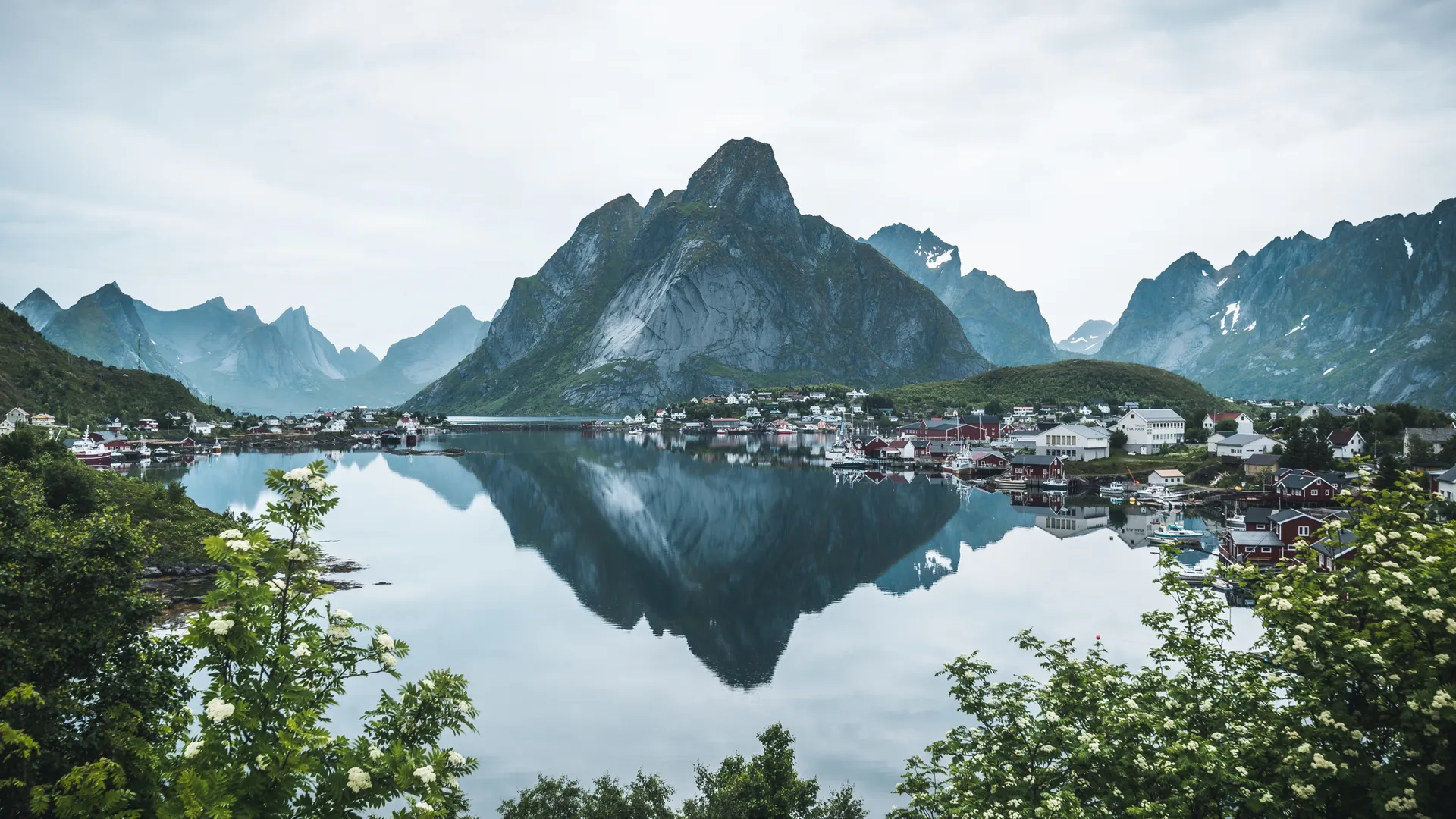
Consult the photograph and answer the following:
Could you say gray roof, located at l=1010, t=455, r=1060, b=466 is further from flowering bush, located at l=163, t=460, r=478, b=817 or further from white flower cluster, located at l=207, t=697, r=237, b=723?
white flower cluster, located at l=207, t=697, r=237, b=723

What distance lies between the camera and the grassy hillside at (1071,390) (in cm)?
15750

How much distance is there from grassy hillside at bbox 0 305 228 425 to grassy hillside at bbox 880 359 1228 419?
143m

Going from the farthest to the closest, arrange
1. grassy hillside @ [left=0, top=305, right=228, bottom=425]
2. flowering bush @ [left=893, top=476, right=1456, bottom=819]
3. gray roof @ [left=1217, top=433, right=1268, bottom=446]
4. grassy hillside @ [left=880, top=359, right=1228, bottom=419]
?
grassy hillside @ [left=880, top=359, right=1228, bottom=419] → grassy hillside @ [left=0, top=305, right=228, bottom=425] → gray roof @ [left=1217, top=433, right=1268, bottom=446] → flowering bush @ [left=893, top=476, right=1456, bottom=819]

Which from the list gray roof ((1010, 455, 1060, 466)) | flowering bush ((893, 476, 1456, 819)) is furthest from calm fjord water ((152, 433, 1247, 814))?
flowering bush ((893, 476, 1456, 819))

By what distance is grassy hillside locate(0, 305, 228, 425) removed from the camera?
4070 inches

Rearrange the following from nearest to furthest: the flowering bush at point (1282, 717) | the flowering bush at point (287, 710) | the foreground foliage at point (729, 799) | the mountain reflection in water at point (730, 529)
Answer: the flowering bush at point (287, 710)
the flowering bush at point (1282, 717)
the foreground foliage at point (729, 799)
the mountain reflection in water at point (730, 529)

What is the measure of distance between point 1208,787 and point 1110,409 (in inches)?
6002

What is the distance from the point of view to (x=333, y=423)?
163 m

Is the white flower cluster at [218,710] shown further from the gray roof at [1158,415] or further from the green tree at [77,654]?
the gray roof at [1158,415]

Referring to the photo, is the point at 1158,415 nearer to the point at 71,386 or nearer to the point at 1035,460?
the point at 1035,460

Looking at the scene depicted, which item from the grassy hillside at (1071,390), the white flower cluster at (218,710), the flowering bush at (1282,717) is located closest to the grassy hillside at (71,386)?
the white flower cluster at (218,710)

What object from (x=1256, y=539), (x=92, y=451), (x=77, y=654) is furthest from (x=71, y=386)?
(x=1256, y=539)

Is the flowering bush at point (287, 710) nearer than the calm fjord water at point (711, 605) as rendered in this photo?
Yes

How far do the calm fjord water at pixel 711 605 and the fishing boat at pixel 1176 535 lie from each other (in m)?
2.20
